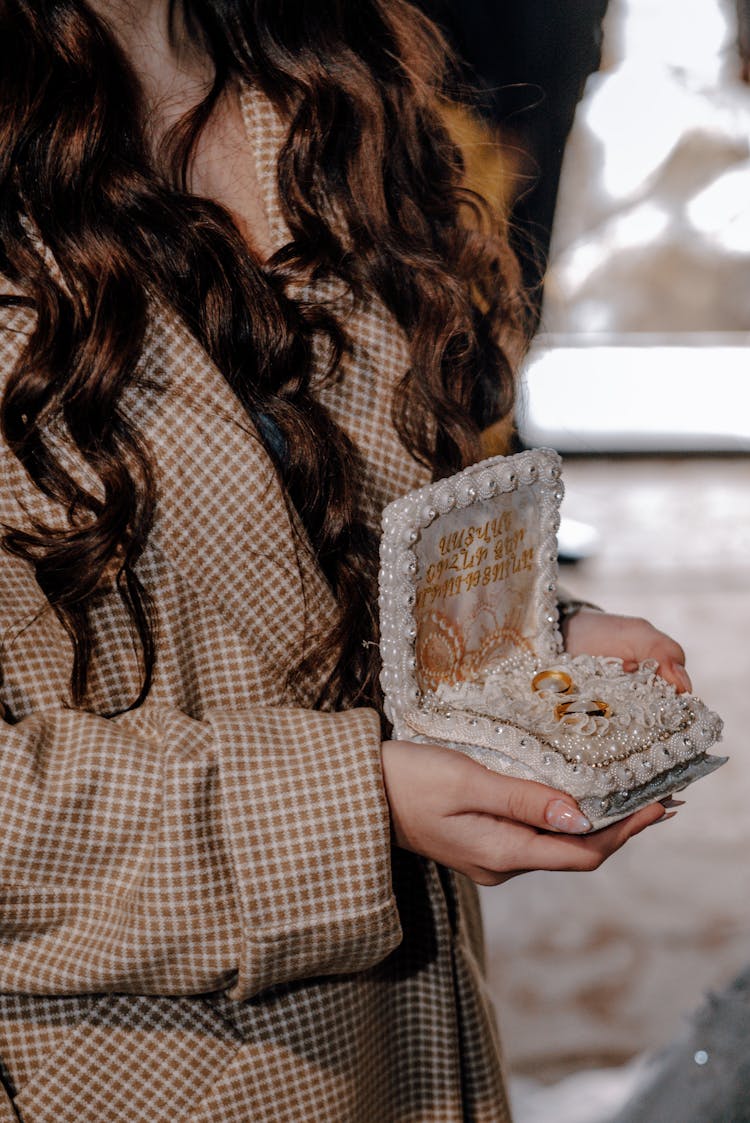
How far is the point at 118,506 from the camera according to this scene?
0.57 meters

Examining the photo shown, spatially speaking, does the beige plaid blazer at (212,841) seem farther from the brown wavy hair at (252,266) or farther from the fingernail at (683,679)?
the fingernail at (683,679)

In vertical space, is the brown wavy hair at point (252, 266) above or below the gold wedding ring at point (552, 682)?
above

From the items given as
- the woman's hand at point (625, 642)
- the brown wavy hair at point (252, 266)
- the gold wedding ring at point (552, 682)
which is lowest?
the gold wedding ring at point (552, 682)

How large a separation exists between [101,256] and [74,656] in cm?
23

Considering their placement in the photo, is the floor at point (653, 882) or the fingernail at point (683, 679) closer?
the fingernail at point (683, 679)

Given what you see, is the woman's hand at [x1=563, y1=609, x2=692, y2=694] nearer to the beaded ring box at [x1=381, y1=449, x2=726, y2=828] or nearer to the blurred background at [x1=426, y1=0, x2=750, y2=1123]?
the beaded ring box at [x1=381, y1=449, x2=726, y2=828]

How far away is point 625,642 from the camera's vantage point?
0.73 metres

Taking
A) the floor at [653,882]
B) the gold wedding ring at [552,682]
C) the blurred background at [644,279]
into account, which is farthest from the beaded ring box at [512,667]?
the floor at [653,882]

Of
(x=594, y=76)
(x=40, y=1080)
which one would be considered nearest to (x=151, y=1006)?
(x=40, y=1080)

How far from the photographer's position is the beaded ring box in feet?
1.81

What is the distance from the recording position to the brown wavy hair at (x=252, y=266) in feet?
1.90

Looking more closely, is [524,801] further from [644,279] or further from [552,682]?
[644,279]

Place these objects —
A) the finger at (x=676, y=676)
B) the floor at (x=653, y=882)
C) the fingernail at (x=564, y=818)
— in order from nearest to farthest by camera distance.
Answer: the fingernail at (x=564, y=818)
the finger at (x=676, y=676)
the floor at (x=653, y=882)

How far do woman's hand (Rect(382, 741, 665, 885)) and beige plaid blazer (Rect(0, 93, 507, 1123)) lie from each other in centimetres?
2
